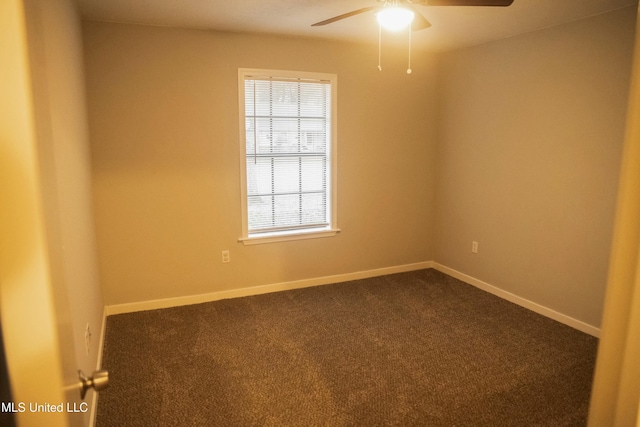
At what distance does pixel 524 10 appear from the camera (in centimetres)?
285

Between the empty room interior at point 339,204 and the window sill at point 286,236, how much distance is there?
0.02 meters

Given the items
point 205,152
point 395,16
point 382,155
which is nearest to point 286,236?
point 205,152

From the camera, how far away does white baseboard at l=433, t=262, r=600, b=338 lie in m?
3.15

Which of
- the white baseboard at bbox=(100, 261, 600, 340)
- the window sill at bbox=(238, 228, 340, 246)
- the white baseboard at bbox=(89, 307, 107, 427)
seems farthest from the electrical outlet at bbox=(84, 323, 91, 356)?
the window sill at bbox=(238, 228, 340, 246)

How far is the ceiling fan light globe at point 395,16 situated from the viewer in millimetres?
2111

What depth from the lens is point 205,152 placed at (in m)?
3.53

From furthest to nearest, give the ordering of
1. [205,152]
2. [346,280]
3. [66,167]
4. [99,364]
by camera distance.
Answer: [346,280] → [205,152] → [99,364] → [66,167]

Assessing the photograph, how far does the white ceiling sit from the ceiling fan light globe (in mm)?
649

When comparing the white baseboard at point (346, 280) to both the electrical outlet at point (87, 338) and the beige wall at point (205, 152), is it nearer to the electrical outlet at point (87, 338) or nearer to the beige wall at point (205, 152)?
the beige wall at point (205, 152)

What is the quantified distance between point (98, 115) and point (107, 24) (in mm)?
691

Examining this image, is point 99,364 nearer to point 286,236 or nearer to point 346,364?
point 346,364

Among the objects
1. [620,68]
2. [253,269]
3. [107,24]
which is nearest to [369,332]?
[253,269]

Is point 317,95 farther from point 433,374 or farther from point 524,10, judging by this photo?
point 433,374

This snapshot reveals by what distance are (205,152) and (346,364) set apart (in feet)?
6.88
